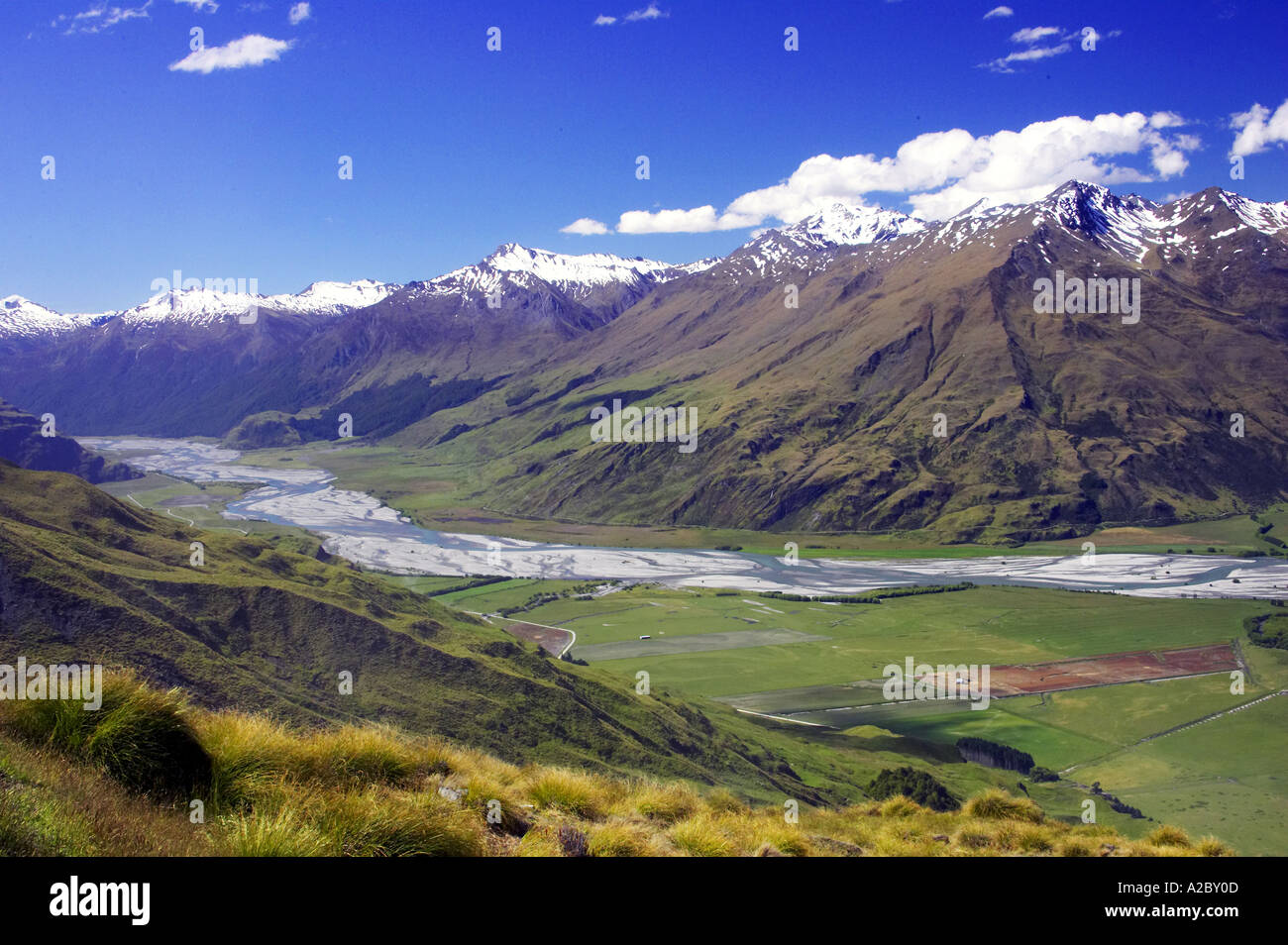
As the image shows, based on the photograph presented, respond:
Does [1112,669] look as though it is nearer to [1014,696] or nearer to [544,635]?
[1014,696]

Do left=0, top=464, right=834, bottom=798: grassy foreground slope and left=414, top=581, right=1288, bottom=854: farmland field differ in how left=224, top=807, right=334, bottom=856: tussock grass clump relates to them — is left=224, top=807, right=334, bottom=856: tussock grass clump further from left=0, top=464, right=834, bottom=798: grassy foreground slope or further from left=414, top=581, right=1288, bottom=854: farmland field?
left=414, top=581, right=1288, bottom=854: farmland field

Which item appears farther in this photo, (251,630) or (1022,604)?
(1022,604)

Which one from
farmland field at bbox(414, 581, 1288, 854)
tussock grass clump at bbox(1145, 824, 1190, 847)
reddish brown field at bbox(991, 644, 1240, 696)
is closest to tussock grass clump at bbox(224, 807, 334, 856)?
tussock grass clump at bbox(1145, 824, 1190, 847)

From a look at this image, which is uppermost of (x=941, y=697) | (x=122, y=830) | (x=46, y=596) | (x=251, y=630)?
(x=122, y=830)

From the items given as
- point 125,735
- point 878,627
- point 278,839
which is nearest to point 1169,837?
point 278,839

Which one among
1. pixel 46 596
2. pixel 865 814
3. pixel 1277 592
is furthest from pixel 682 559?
pixel 865 814
